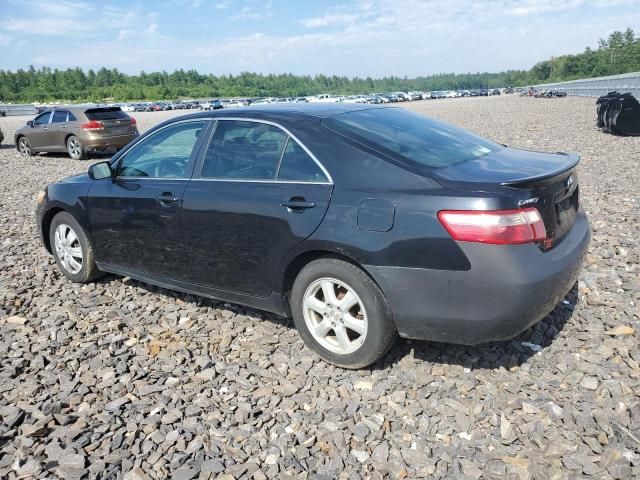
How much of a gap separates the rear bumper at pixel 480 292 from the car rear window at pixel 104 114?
14.4 m

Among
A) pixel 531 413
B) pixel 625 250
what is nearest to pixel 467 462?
pixel 531 413

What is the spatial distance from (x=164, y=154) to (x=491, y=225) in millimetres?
2797

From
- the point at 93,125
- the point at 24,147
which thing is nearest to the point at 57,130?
the point at 93,125

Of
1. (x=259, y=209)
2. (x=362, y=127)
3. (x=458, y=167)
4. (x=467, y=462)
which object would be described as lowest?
(x=467, y=462)

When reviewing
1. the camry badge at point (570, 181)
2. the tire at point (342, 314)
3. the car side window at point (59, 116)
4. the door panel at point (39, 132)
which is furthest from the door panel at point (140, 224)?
the door panel at point (39, 132)

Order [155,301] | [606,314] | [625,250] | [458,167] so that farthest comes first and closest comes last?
[625,250] → [155,301] → [606,314] → [458,167]

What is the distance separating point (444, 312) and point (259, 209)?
139cm

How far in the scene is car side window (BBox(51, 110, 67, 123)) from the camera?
15977 mm

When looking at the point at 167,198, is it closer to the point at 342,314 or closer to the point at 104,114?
the point at 342,314

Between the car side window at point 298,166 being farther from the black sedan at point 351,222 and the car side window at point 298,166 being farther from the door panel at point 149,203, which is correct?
the door panel at point 149,203

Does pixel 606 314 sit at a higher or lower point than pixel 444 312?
lower

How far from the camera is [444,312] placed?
3039 millimetres

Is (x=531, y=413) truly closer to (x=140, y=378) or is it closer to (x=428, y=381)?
(x=428, y=381)

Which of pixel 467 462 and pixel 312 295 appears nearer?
pixel 467 462
